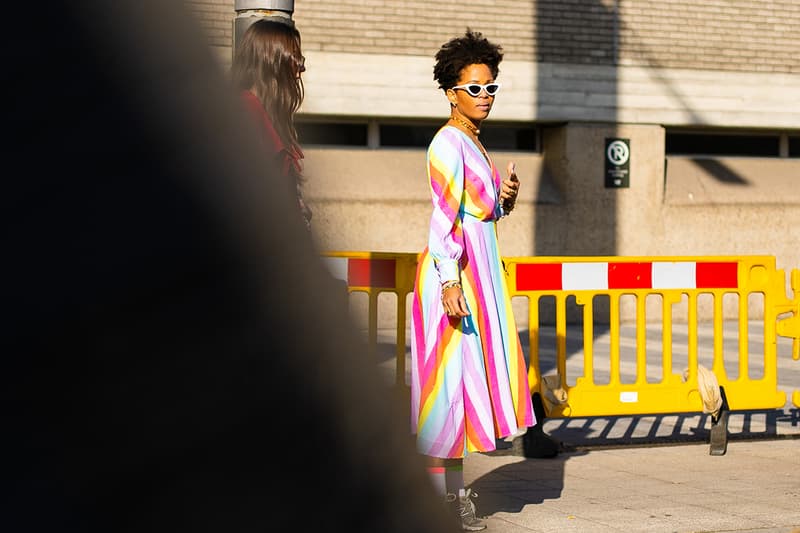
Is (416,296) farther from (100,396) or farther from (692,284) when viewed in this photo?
(100,396)

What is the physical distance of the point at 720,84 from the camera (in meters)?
15.0

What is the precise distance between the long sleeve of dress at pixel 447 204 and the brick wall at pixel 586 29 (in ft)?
31.5

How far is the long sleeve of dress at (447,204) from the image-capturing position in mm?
3924

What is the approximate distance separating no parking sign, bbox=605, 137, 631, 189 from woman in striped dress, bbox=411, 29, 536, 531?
10689mm

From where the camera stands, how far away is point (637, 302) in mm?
6484

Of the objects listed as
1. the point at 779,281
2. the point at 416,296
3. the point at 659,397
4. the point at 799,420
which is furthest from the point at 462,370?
the point at 799,420

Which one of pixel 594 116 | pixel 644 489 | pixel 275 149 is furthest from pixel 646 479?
pixel 594 116

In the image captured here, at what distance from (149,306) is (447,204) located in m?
3.59

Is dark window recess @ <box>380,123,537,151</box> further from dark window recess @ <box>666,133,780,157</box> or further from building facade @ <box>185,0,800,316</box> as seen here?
dark window recess @ <box>666,133,780,157</box>

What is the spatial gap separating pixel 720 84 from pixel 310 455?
15.1 meters

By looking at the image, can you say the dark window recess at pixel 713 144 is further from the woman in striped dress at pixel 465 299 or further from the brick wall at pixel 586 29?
the woman in striped dress at pixel 465 299

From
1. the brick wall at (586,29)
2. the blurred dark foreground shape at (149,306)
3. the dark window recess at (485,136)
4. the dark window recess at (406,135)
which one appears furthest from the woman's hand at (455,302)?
A: the dark window recess at (406,135)

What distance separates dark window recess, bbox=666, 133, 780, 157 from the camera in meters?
15.4

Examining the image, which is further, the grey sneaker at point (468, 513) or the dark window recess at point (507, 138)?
the dark window recess at point (507, 138)
